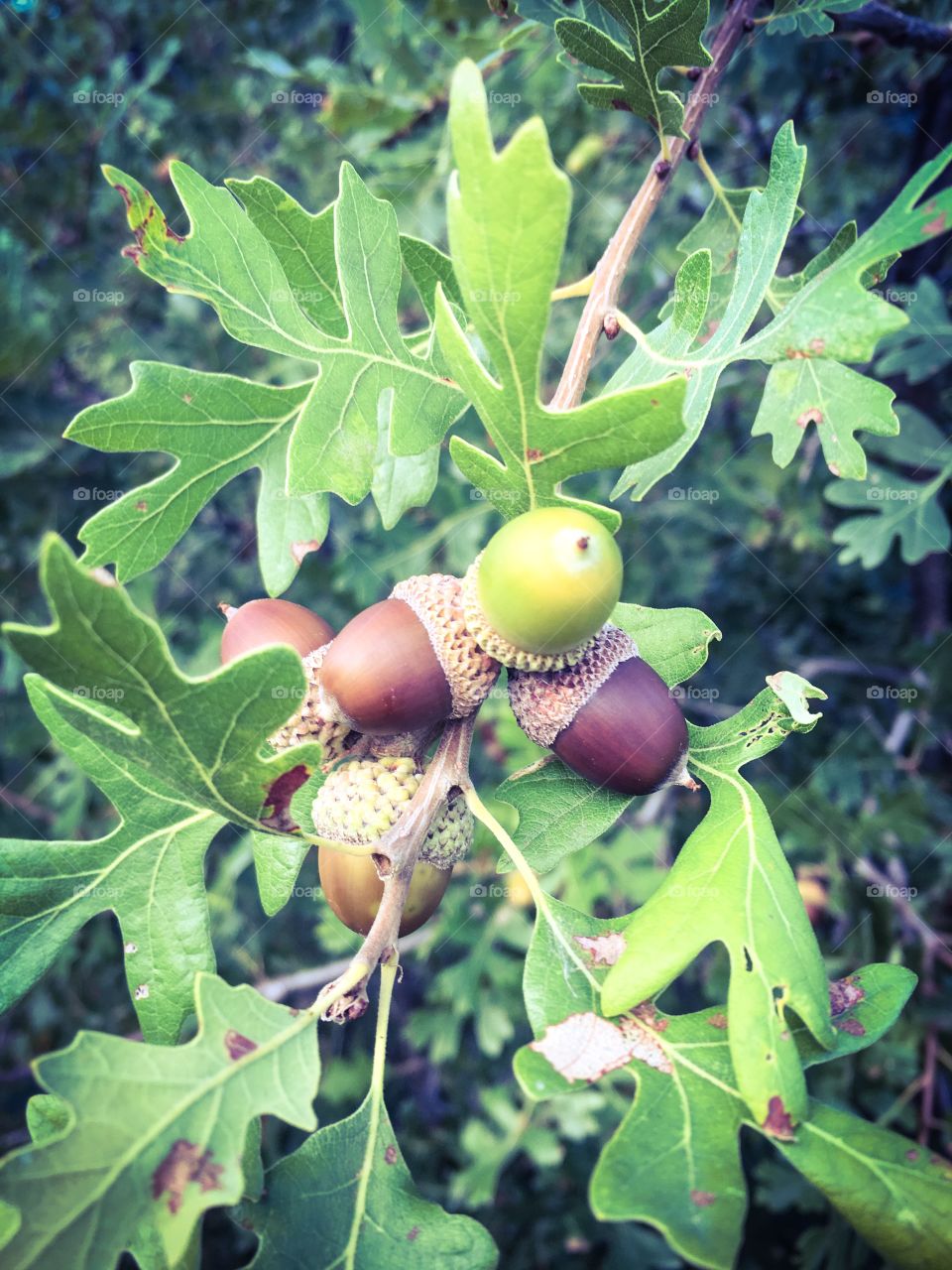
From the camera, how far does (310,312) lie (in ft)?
4.17

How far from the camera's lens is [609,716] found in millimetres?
1047

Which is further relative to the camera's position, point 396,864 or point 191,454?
point 191,454

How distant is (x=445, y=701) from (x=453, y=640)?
77 mm

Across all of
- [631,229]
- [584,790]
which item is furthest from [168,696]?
[631,229]

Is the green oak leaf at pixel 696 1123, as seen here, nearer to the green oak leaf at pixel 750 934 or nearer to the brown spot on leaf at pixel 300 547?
the green oak leaf at pixel 750 934

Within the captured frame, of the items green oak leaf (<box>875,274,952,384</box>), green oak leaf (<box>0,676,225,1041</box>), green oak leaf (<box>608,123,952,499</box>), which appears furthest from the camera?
green oak leaf (<box>875,274,952,384</box>)

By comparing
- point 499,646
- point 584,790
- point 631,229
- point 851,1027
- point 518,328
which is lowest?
point 851,1027

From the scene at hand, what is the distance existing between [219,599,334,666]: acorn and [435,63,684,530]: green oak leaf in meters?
0.30

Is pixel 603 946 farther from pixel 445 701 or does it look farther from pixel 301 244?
pixel 301 244

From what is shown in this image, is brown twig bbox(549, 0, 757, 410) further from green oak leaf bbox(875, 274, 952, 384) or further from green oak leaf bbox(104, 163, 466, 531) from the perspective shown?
green oak leaf bbox(875, 274, 952, 384)

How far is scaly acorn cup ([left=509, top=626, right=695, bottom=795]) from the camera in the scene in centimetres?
105

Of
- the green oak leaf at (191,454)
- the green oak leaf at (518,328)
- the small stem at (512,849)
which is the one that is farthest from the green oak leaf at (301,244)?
the small stem at (512,849)

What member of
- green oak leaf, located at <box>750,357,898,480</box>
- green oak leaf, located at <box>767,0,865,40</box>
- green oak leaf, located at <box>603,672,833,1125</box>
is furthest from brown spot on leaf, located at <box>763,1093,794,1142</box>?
green oak leaf, located at <box>767,0,865,40</box>

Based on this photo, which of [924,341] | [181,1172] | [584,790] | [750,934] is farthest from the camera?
[924,341]
